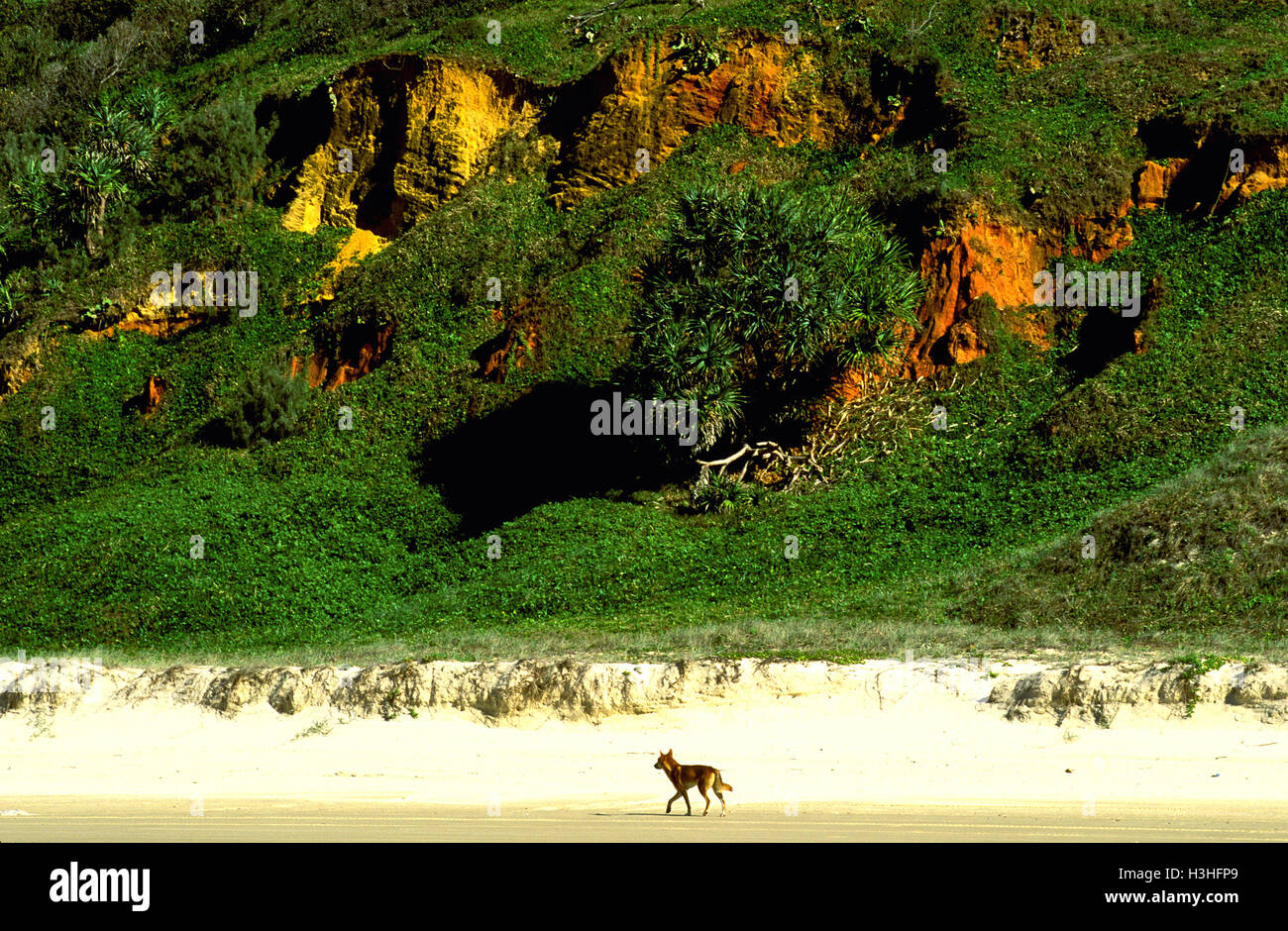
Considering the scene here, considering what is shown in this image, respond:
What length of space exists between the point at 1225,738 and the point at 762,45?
33.3 metres

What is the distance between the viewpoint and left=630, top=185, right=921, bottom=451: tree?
1148 inches

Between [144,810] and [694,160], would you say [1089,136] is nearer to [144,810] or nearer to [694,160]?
[694,160]

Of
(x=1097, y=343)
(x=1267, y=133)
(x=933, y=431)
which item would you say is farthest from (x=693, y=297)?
(x=1267, y=133)

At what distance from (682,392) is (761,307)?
2724 millimetres

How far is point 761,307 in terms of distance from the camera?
29.7 meters

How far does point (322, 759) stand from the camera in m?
15.9

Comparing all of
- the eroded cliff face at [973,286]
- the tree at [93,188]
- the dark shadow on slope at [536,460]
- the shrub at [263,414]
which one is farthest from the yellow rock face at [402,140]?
the eroded cliff face at [973,286]

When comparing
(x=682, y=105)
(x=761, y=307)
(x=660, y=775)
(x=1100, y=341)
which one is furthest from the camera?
(x=682, y=105)

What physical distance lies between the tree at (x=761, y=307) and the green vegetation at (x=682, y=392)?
97 mm

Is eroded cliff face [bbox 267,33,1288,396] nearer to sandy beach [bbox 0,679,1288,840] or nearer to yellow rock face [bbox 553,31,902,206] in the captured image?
yellow rock face [bbox 553,31,902,206]

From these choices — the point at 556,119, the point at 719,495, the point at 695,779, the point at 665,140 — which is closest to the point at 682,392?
the point at 719,495

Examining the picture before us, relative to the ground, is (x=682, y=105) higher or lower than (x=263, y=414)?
higher

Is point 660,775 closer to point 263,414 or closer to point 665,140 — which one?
point 263,414

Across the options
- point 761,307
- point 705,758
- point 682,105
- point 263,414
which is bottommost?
point 705,758
